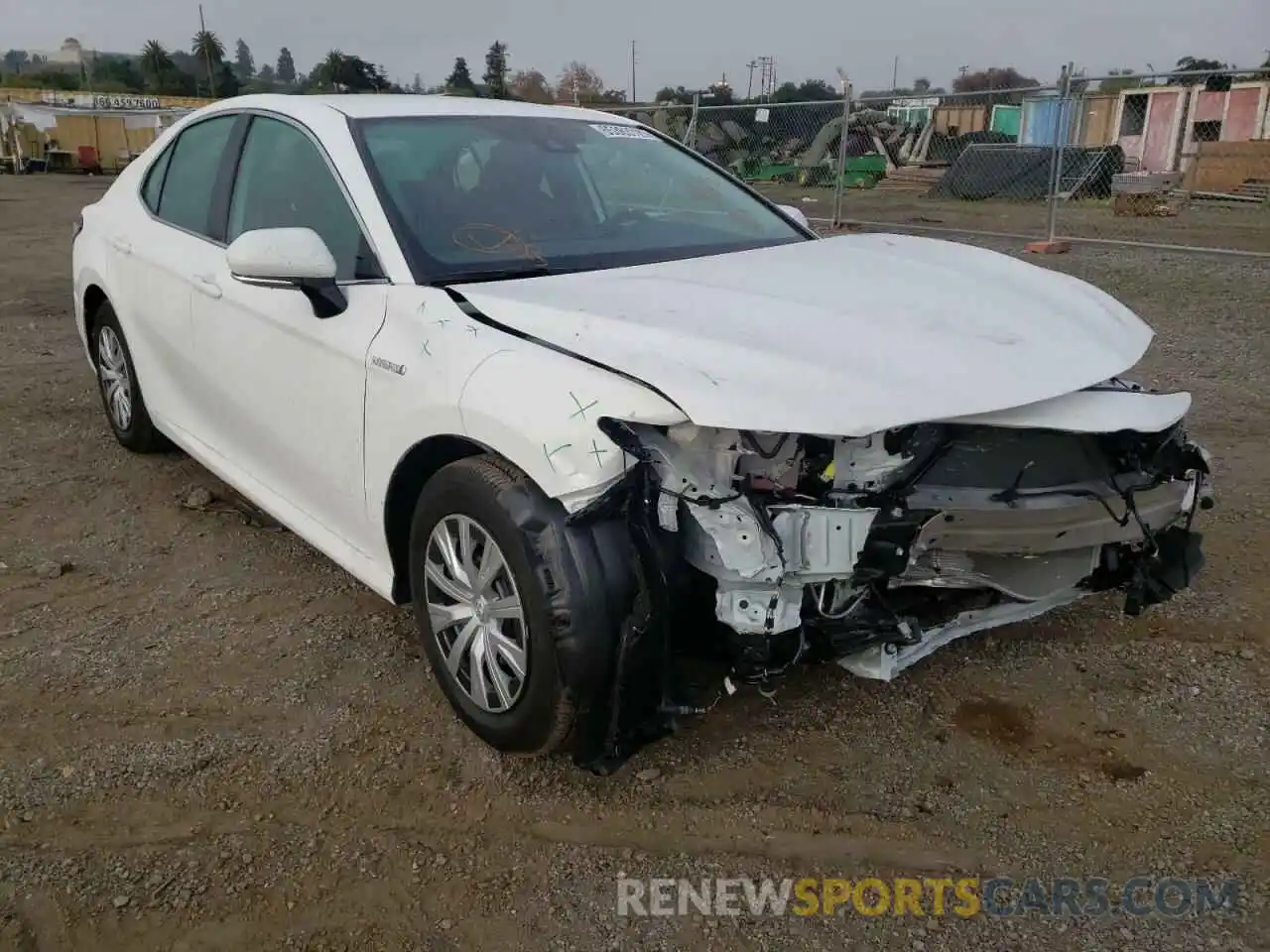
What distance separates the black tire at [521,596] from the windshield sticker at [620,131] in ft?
6.07

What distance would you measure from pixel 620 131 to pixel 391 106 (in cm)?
92

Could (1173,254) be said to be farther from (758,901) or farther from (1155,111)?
(1155,111)

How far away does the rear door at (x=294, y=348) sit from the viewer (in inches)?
117

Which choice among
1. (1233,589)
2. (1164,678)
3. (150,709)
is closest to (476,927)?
(150,709)

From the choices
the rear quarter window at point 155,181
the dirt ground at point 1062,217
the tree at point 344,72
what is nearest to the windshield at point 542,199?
the rear quarter window at point 155,181

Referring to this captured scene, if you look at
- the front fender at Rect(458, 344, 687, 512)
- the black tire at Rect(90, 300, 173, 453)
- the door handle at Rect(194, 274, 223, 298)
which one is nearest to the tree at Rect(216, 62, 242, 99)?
the black tire at Rect(90, 300, 173, 453)

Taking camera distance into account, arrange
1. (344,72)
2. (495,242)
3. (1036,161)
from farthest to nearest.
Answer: (344,72) → (1036,161) → (495,242)

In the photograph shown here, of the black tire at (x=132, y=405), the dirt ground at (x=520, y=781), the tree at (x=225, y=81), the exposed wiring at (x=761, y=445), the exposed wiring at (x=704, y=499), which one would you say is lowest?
the dirt ground at (x=520, y=781)

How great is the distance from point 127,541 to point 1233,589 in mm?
4290

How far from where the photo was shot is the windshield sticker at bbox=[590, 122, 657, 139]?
154 inches

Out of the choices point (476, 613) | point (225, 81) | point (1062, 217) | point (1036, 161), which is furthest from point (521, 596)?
point (225, 81)

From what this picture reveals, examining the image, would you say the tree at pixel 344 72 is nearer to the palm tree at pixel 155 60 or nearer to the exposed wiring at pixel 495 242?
the palm tree at pixel 155 60

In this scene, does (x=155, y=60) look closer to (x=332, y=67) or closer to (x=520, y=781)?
(x=332, y=67)

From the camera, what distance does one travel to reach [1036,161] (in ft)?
66.4
